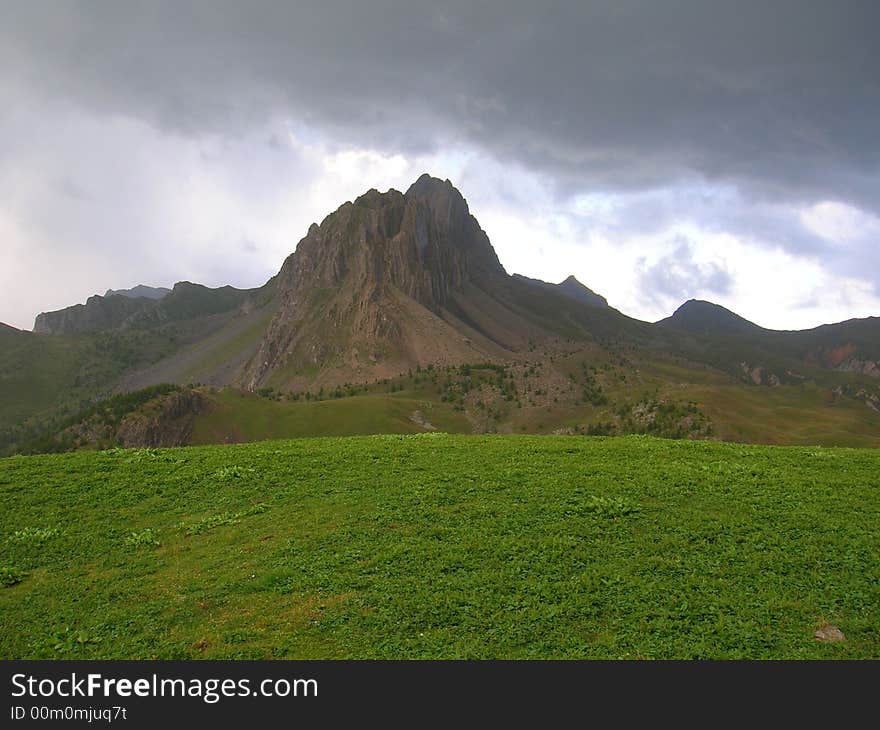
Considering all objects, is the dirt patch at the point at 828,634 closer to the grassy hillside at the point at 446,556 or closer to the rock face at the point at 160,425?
the grassy hillside at the point at 446,556

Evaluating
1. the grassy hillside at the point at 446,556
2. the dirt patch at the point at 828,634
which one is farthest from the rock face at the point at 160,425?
the dirt patch at the point at 828,634

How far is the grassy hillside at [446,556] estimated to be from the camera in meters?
9.92

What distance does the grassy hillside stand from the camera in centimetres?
992

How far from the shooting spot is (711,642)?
31.2 feet

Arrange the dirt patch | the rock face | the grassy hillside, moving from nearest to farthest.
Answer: the dirt patch < the grassy hillside < the rock face

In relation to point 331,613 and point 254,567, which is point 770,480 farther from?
point 254,567

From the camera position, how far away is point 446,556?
41.3 feet

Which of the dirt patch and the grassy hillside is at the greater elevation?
the grassy hillside

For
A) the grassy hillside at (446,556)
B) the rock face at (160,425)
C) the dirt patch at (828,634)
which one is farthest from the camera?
the rock face at (160,425)

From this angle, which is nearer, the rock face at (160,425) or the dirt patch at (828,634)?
the dirt patch at (828,634)

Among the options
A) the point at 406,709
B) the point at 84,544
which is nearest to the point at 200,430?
the point at 84,544

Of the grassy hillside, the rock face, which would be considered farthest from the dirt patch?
the rock face

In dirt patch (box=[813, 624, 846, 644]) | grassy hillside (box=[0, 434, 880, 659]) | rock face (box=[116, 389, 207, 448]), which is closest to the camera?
dirt patch (box=[813, 624, 846, 644])

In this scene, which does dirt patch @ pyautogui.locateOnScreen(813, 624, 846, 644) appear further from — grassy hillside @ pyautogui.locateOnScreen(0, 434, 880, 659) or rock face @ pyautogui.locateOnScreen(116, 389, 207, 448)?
rock face @ pyautogui.locateOnScreen(116, 389, 207, 448)
